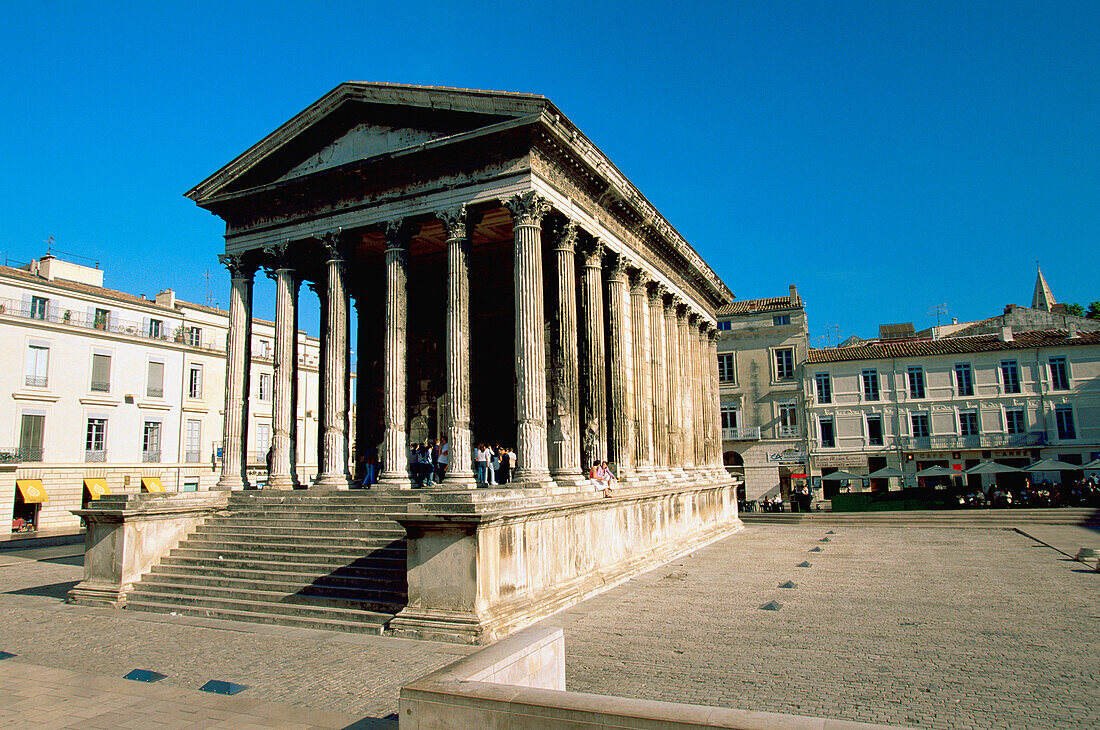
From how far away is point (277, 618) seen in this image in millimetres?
10961

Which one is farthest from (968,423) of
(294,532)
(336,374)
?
(294,532)

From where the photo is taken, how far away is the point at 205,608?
11711 millimetres

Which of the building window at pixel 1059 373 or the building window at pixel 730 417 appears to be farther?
the building window at pixel 730 417

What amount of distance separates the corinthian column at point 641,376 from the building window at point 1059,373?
27.4m

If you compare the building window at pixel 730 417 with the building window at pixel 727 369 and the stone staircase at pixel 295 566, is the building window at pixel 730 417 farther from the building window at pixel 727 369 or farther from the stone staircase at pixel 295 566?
the stone staircase at pixel 295 566

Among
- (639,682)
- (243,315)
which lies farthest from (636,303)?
(639,682)

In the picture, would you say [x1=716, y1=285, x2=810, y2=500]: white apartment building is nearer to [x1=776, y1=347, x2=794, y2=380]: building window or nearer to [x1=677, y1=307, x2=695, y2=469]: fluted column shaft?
[x1=776, y1=347, x2=794, y2=380]: building window

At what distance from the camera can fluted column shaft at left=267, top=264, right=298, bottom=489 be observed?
16484mm

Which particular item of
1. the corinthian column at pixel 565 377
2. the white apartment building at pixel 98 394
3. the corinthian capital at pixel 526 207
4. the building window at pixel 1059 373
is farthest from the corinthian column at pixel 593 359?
the building window at pixel 1059 373

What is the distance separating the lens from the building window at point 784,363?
40.6m

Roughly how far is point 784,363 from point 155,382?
108ft

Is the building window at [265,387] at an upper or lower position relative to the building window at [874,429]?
upper

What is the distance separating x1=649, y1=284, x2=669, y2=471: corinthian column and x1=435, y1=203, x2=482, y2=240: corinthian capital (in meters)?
8.01

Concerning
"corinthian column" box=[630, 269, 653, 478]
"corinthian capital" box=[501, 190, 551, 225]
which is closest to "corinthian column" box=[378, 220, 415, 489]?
"corinthian capital" box=[501, 190, 551, 225]
